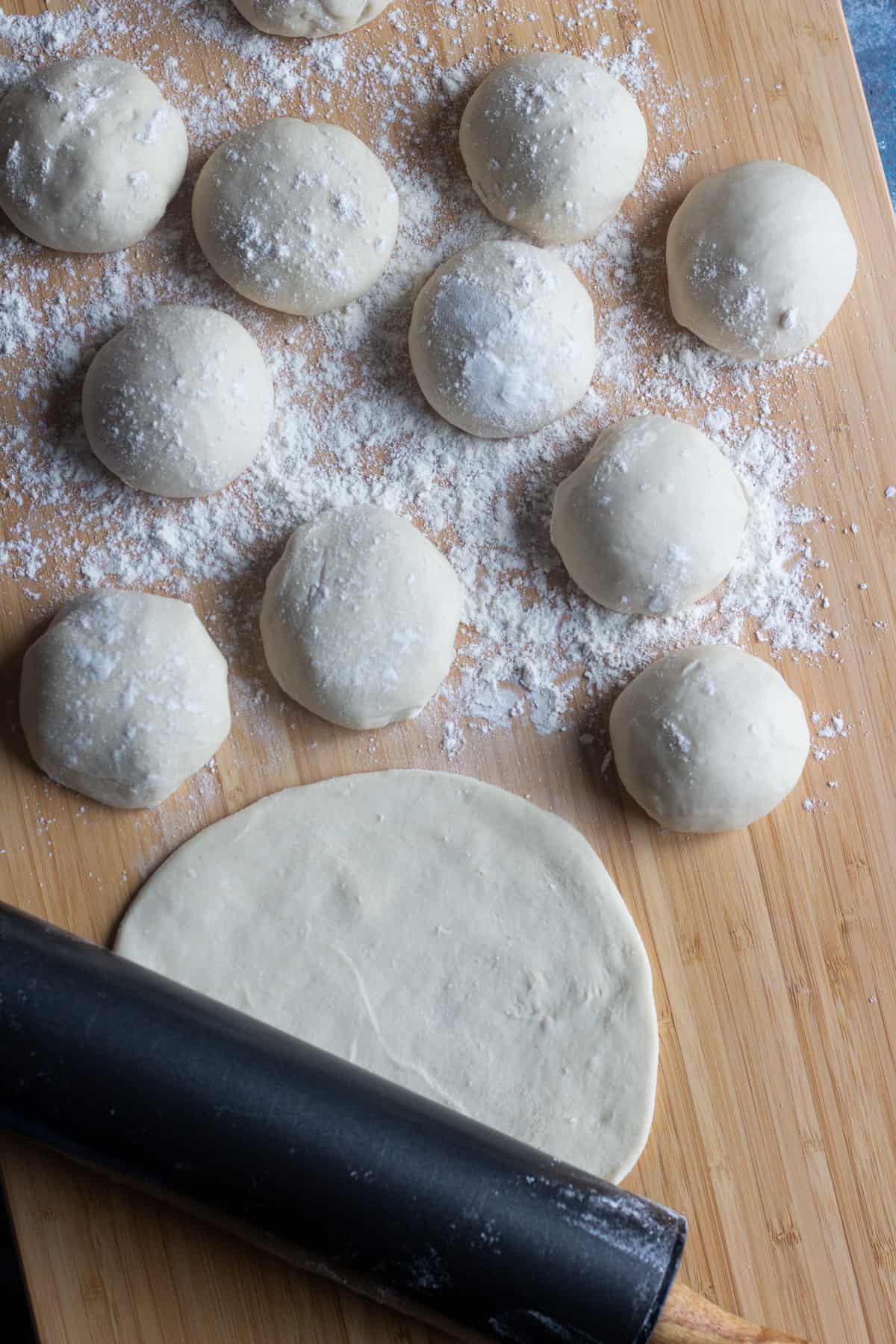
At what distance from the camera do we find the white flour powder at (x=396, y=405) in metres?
1.28

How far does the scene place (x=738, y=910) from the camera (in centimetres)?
129

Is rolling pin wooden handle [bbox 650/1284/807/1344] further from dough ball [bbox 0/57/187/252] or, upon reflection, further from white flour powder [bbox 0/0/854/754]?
dough ball [bbox 0/57/187/252]

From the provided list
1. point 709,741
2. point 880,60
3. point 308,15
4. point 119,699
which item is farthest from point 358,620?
point 880,60

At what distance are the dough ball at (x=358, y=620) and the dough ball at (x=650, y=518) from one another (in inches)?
6.5

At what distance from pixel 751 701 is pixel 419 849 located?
384 mm

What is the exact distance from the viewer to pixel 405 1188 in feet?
3.39

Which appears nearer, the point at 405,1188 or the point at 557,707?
the point at 405,1188

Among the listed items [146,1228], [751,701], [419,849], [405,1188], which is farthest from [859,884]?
[146,1228]

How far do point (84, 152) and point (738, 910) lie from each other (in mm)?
1068

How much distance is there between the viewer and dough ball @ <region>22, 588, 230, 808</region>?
3.91 feet

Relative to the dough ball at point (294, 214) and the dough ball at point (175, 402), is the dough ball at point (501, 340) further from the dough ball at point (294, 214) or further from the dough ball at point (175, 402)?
the dough ball at point (175, 402)

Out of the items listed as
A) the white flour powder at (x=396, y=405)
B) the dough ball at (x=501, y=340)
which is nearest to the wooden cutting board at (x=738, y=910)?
the white flour powder at (x=396, y=405)

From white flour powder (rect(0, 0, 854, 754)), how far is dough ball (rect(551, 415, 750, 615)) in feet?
0.17

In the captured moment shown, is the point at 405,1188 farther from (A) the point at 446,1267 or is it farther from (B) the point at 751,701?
(B) the point at 751,701
